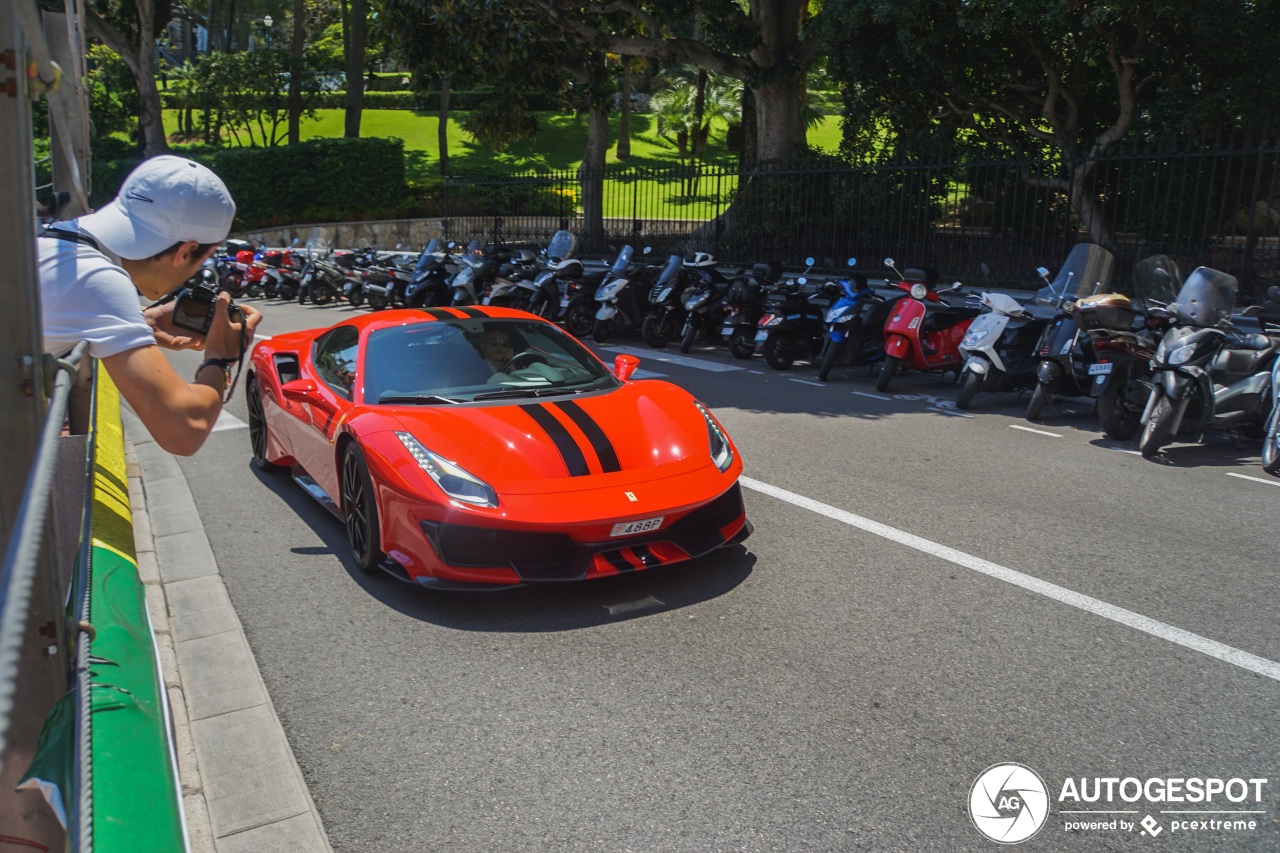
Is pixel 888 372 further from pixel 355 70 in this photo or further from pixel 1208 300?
pixel 355 70

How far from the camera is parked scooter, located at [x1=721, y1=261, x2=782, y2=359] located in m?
14.2

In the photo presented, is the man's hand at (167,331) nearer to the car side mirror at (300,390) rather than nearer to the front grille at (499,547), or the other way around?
the front grille at (499,547)

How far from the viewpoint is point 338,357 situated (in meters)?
6.70

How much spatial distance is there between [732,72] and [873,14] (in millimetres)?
4363

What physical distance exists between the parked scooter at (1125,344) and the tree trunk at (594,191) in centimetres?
1551

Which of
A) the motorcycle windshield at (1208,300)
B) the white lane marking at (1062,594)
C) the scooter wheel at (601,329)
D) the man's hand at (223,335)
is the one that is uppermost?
the man's hand at (223,335)

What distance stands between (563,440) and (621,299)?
10793mm

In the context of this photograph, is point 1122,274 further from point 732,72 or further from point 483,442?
point 483,442

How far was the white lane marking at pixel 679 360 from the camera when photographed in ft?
44.4

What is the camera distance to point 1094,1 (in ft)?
48.8

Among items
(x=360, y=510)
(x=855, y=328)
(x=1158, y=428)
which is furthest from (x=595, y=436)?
(x=855, y=328)

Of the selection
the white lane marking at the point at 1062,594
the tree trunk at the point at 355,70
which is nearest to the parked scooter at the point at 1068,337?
the white lane marking at the point at 1062,594

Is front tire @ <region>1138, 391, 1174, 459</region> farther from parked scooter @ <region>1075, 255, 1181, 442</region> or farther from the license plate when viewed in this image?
the license plate

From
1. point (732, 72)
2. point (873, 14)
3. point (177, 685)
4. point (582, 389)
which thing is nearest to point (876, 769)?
point (177, 685)
